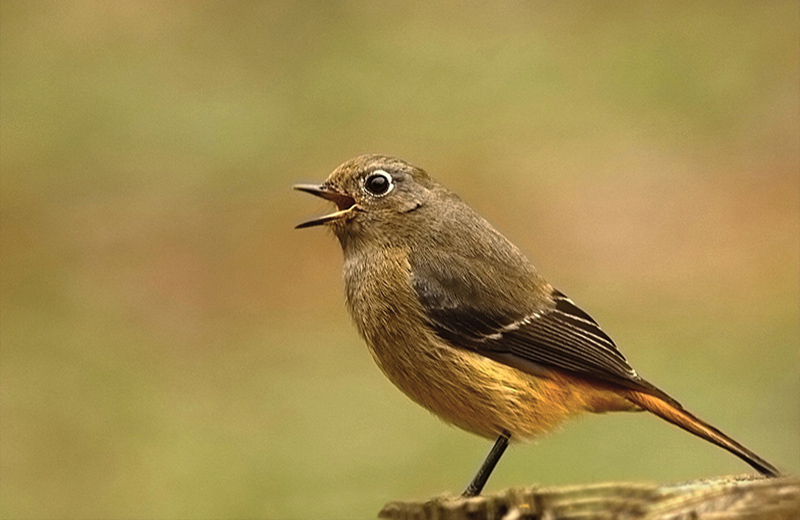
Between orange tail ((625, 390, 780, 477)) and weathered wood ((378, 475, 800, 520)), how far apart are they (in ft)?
4.27

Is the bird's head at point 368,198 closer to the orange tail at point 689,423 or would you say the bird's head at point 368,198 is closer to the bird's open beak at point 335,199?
the bird's open beak at point 335,199

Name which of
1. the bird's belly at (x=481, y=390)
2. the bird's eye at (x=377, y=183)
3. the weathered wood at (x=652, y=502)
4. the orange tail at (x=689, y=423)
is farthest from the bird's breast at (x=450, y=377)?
the weathered wood at (x=652, y=502)

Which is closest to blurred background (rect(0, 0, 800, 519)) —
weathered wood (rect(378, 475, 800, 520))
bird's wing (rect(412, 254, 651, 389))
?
bird's wing (rect(412, 254, 651, 389))

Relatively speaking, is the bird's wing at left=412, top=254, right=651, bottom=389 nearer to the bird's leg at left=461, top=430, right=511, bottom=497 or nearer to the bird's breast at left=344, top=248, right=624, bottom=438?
the bird's breast at left=344, top=248, right=624, bottom=438

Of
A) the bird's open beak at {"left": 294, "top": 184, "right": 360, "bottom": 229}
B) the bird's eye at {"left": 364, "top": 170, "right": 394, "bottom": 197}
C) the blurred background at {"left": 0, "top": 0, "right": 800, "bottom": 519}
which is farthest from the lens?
the blurred background at {"left": 0, "top": 0, "right": 800, "bottom": 519}

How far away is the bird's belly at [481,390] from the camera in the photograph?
15.9ft

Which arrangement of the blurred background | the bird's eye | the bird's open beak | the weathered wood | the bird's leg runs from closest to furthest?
the weathered wood < the bird's leg < the bird's open beak < the bird's eye < the blurred background

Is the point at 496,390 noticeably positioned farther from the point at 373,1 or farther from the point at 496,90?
the point at 373,1

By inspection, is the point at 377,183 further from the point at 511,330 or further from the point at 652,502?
the point at 652,502

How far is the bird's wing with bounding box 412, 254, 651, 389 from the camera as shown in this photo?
16.3ft

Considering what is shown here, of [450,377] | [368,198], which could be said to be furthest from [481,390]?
[368,198]

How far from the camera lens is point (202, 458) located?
9227mm

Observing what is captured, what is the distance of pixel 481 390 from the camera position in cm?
484

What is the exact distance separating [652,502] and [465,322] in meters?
2.17
